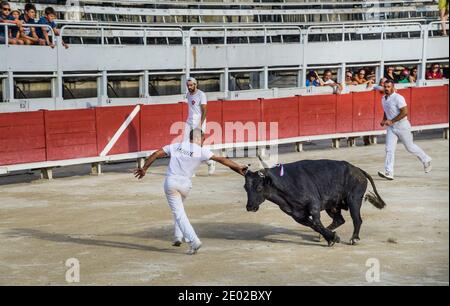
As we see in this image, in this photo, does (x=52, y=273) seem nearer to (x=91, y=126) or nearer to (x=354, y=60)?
(x=91, y=126)

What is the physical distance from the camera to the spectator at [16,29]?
19859 mm

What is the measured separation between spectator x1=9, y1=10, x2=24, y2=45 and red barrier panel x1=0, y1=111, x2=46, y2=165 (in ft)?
7.77

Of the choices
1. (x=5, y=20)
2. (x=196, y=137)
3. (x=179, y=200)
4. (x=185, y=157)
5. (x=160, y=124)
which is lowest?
(x=179, y=200)

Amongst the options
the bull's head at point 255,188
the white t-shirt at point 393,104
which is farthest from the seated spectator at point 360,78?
the bull's head at point 255,188

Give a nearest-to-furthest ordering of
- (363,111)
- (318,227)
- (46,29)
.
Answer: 1. (318,227)
2. (46,29)
3. (363,111)

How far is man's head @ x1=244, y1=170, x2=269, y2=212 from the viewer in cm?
1091

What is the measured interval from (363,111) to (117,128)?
7.37 meters

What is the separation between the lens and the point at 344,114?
24391mm

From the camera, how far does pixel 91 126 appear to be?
19.5m

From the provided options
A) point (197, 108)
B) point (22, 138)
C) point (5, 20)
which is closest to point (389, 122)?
point (197, 108)

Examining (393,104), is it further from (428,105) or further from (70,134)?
(428,105)

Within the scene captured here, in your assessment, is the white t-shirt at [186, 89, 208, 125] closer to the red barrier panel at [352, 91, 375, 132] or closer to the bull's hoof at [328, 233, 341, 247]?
the bull's hoof at [328, 233, 341, 247]

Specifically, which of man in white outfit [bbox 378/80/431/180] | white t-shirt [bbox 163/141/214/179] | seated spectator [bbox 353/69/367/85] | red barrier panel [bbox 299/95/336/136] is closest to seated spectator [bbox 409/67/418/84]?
seated spectator [bbox 353/69/367/85]
